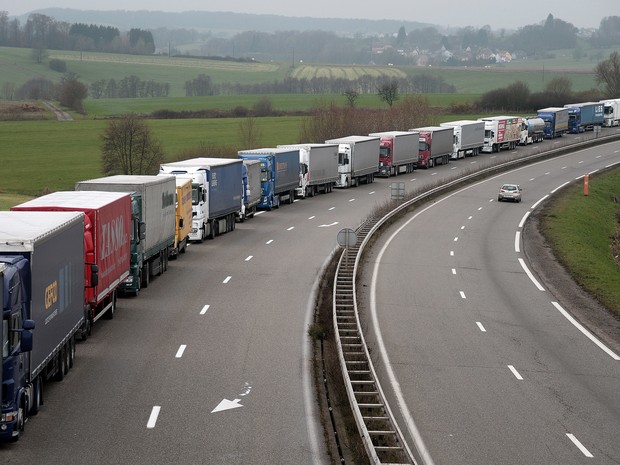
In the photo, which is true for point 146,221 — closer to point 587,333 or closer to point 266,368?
point 266,368

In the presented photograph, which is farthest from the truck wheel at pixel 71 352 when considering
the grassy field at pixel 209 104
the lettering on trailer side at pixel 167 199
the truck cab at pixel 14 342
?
the grassy field at pixel 209 104

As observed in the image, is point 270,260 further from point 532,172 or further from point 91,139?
point 91,139

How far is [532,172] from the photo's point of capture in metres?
88.7

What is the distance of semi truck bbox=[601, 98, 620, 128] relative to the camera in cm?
12800

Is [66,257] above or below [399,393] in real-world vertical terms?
above

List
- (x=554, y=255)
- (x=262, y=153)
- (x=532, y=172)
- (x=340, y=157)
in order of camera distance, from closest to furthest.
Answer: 1. (x=554, y=255)
2. (x=262, y=153)
3. (x=340, y=157)
4. (x=532, y=172)

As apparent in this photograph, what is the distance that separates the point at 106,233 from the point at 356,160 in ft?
167

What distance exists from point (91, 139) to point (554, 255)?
87452 mm

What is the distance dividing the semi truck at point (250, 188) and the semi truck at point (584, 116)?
231 feet

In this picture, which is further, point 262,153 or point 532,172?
point 532,172

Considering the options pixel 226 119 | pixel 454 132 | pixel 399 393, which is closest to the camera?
pixel 399 393

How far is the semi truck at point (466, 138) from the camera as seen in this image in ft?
323

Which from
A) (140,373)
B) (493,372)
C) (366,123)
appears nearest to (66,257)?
(140,373)

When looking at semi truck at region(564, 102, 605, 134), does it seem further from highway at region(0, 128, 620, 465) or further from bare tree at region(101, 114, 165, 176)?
highway at region(0, 128, 620, 465)
